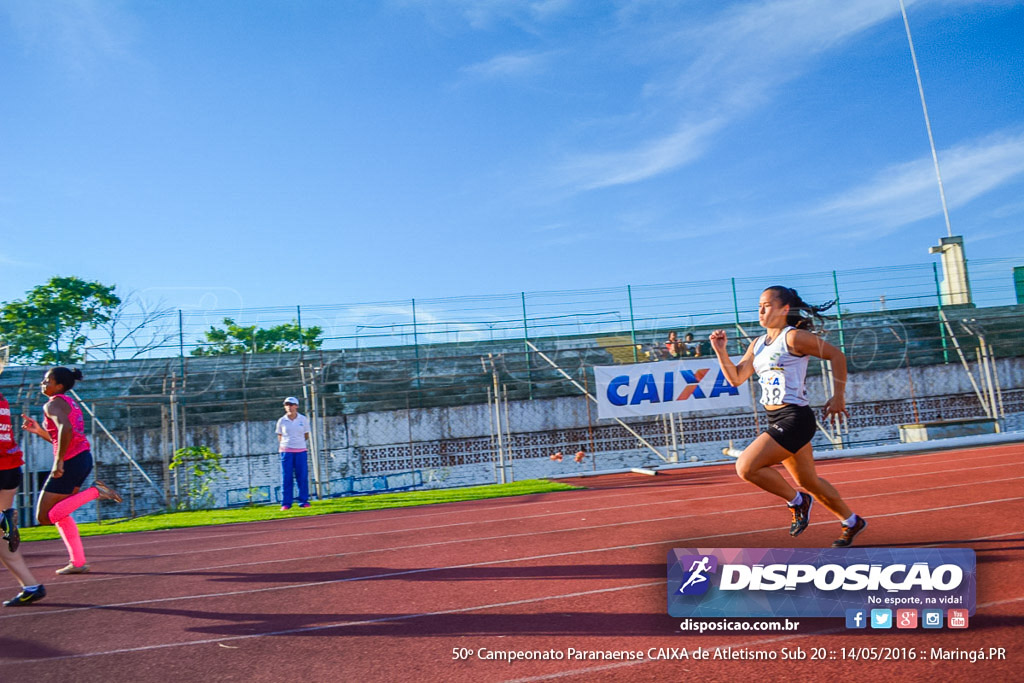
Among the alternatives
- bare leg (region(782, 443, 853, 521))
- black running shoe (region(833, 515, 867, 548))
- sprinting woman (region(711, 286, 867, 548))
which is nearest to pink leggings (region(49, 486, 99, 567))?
sprinting woman (region(711, 286, 867, 548))

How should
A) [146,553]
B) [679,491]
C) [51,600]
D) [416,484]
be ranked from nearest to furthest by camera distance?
[51,600], [146,553], [679,491], [416,484]

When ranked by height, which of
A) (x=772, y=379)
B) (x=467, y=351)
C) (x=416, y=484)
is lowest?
(x=416, y=484)

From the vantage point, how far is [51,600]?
5.12 m

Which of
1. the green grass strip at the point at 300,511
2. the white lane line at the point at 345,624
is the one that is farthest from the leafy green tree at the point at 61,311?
the white lane line at the point at 345,624

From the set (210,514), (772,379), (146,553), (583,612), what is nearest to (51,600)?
(146,553)

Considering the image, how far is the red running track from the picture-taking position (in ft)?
10.1

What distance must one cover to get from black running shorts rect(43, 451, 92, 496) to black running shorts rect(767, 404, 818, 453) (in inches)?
220

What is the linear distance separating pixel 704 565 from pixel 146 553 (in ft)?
21.8

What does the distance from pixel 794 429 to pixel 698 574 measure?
1339 millimetres

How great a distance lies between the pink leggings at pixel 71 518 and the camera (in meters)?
5.67

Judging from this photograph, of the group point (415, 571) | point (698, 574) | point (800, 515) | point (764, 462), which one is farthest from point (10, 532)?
point (800, 515)

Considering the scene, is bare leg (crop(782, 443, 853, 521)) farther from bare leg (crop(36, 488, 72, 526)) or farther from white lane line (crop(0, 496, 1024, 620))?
bare leg (crop(36, 488, 72, 526))

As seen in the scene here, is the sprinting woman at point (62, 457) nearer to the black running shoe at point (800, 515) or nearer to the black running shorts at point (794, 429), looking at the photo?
the black running shorts at point (794, 429)

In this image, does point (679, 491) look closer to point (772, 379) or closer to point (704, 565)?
point (772, 379)
